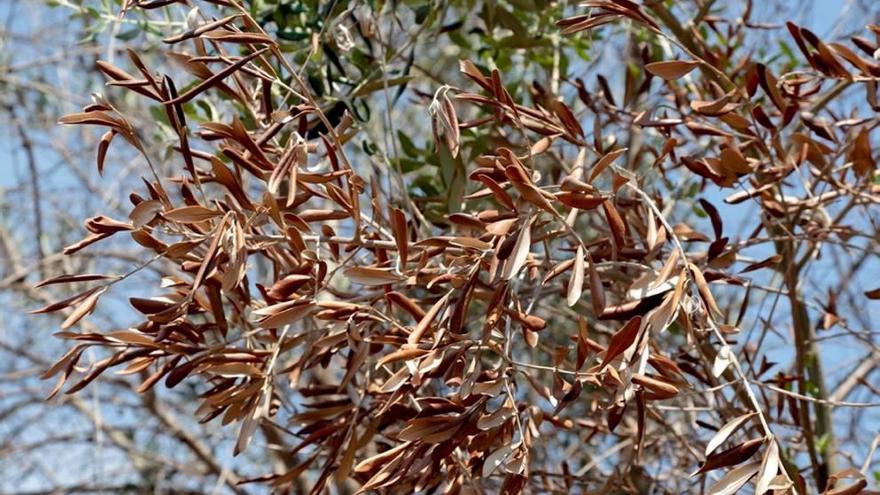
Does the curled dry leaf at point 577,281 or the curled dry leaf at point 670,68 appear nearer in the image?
the curled dry leaf at point 577,281

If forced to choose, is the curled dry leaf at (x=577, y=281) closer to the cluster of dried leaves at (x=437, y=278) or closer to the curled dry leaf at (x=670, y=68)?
the cluster of dried leaves at (x=437, y=278)

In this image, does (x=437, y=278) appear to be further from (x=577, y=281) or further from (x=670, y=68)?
(x=670, y=68)

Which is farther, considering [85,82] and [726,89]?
[85,82]

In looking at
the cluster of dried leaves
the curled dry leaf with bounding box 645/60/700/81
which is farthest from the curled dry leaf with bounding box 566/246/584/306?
the curled dry leaf with bounding box 645/60/700/81

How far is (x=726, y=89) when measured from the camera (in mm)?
1351

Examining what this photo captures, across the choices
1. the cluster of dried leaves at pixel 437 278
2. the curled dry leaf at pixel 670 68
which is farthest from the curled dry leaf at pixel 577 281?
the curled dry leaf at pixel 670 68

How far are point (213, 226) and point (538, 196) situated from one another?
0.29 m

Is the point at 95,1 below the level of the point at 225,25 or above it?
below

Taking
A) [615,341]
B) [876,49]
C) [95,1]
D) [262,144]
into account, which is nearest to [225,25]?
[262,144]

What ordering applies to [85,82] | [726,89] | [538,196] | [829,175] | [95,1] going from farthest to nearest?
1. [85,82]
2. [95,1]
3. [726,89]
4. [829,175]
5. [538,196]

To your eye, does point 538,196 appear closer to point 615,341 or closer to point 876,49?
point 615,341

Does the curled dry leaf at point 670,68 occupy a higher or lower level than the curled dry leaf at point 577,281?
higher

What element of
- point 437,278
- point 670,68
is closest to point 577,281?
point 437,278

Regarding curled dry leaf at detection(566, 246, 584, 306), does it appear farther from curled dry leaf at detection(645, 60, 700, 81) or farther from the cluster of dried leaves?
curled dry leaf at detection(645, 60, 700, 81)
